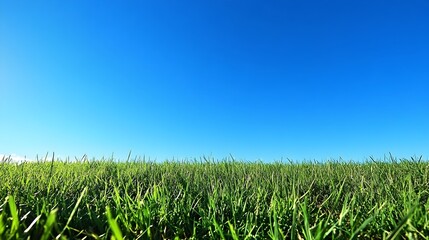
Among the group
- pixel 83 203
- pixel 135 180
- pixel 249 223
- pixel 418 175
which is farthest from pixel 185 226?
pixel 418 175

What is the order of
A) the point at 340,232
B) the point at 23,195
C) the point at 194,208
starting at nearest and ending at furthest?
the point at 340,232 < the point at 194,208 < the point at 23,195

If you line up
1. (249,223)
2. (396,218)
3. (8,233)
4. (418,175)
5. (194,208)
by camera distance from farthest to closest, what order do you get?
(418,175) < (194,208) < (396,218) < (249,223) < (8,233)

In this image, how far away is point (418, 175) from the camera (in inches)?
132

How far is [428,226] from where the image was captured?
1.59 m

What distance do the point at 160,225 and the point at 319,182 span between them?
190 cm

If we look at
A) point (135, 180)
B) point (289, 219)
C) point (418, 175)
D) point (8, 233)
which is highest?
point (418, 175)

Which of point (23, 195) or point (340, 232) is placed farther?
point (23, 195)

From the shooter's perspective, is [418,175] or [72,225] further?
[418,175]

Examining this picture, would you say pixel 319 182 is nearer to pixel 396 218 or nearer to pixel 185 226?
pixel 396 218

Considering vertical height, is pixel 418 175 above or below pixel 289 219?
above

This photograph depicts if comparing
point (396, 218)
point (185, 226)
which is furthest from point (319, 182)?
point (185, 226)

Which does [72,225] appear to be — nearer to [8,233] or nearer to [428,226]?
[8,233]

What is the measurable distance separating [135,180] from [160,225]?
1.76 meters

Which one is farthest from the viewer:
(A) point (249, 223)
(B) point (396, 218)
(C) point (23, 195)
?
(C) point (23, 195)
